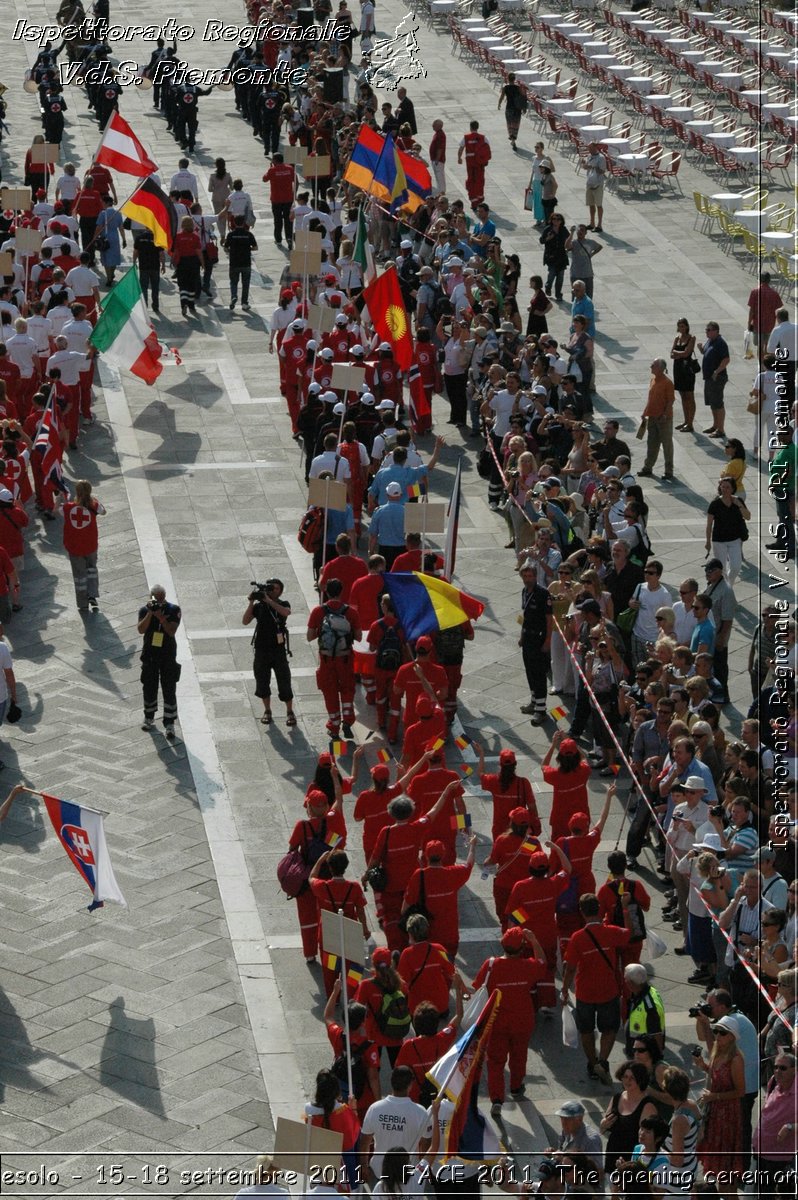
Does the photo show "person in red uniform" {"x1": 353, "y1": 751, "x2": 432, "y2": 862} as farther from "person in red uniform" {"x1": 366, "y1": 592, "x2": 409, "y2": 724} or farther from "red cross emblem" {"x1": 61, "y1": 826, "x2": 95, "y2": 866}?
"person in red uniform" {"x1": 366, "y1": 592, "x2": 409, "y2": 724}

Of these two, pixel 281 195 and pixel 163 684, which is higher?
pixel 163 684

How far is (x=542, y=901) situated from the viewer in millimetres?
13977

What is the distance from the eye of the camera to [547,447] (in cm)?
2186

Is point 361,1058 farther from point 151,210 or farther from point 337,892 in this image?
point 151,210

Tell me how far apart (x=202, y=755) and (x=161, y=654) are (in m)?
0.89

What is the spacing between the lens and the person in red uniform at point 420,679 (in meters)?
16.7

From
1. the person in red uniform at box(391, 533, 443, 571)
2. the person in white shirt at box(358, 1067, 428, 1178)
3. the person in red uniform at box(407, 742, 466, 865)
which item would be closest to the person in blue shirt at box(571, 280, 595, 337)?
the person in red uniform at box(391, 533, 443, 571)

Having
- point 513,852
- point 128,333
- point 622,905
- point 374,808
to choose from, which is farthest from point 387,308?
point 622,905

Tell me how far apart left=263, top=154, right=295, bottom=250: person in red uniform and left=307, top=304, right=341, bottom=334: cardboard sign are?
25.5 ft

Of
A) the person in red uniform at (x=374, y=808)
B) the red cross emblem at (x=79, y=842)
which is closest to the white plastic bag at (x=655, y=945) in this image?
the person in red uniform at (x=374, y=808)

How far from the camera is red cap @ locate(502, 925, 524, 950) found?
42.5 feet

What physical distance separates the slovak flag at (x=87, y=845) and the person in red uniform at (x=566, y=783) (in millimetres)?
3116

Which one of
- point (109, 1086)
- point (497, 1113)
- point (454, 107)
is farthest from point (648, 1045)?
point (454, 107)

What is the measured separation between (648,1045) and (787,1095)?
2.78ft
